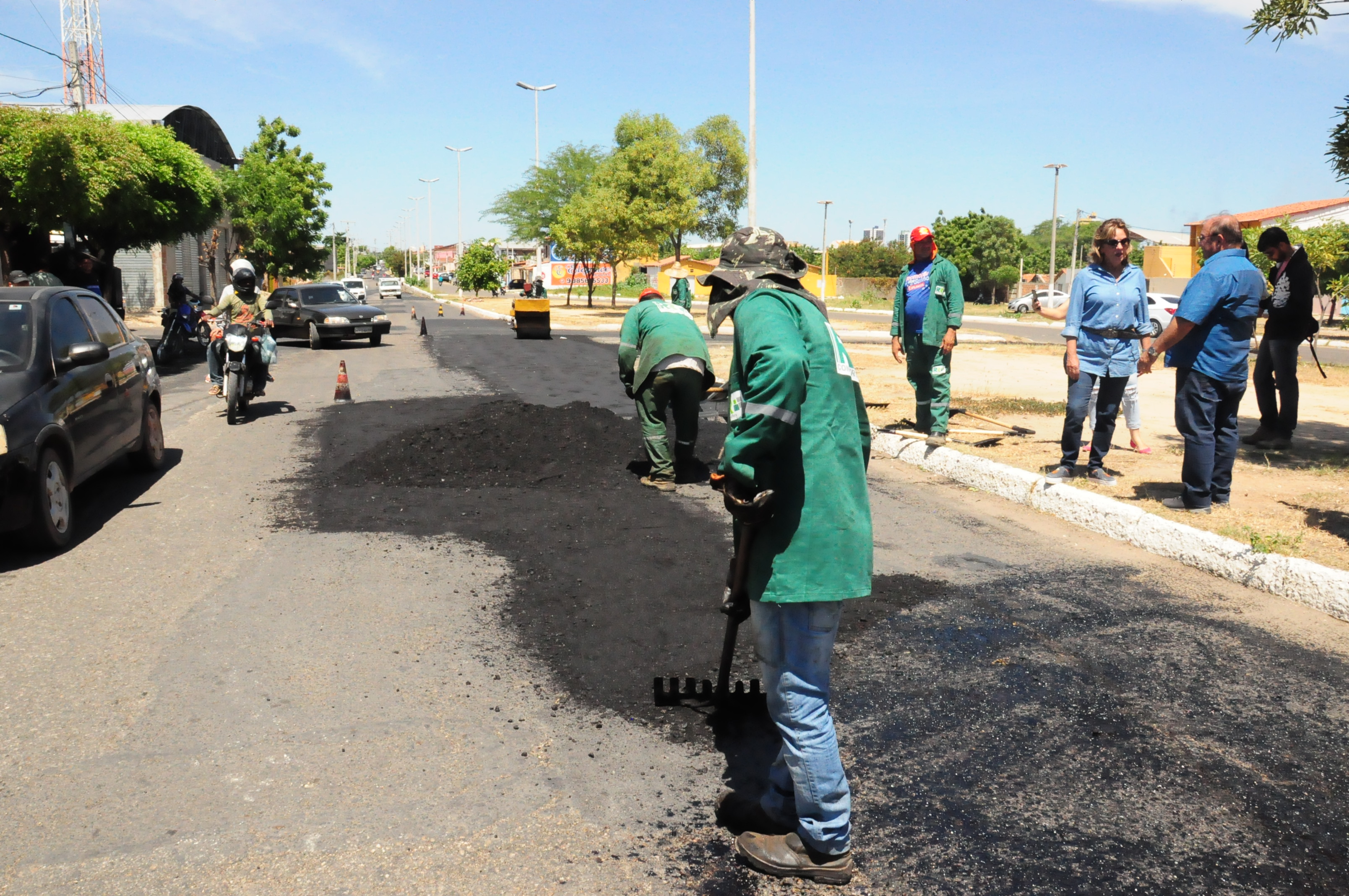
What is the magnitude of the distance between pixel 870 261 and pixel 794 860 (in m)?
91.0

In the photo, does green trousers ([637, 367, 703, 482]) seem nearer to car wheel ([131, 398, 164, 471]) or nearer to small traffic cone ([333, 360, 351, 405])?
car wheel ([131, 398, 164, 471])

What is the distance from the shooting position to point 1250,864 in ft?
9.77

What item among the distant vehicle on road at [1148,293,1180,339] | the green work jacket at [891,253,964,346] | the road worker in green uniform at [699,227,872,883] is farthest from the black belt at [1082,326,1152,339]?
the distant vehicle on road at [1148,293,1180,339]

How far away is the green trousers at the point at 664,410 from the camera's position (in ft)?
26.0

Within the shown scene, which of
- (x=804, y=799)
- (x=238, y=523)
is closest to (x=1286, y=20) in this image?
(x=804, y=799)

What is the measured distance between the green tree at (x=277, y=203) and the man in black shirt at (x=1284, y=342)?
39616 mm

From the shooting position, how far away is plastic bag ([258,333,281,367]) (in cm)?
1171

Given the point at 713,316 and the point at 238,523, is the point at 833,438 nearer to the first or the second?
the point at 713,316

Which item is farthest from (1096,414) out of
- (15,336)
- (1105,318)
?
(15,336)

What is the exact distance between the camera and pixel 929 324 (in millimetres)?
9250

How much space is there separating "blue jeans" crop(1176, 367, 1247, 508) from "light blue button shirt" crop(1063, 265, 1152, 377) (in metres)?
0.66

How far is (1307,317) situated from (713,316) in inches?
337

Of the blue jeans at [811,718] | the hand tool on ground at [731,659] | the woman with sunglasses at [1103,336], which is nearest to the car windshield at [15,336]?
the hand tool on ground at [731,659]

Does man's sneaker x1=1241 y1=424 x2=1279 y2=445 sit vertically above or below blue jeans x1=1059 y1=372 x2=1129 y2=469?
below
